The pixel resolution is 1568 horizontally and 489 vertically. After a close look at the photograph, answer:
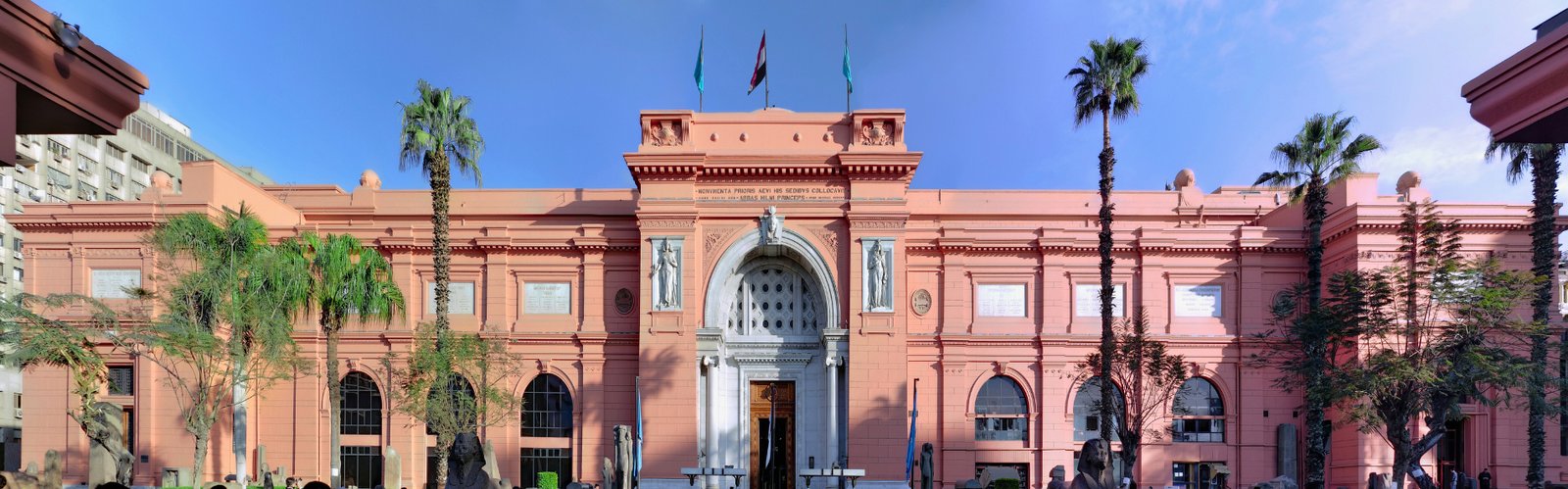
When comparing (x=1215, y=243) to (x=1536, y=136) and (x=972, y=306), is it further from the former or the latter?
(x=1536, y=136)

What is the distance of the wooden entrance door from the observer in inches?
1258

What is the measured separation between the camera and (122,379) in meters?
31.2

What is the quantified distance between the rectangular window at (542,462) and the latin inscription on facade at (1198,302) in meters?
19.9

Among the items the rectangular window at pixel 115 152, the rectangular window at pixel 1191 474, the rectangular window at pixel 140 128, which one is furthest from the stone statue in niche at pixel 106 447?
the rectangular window at pixel 140 128

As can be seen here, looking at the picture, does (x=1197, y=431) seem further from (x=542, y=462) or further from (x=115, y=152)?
(x=115, y=152)

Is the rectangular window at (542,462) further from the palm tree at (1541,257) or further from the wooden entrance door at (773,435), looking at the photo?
the palm tree at (1541,257)

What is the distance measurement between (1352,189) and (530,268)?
26.8 m

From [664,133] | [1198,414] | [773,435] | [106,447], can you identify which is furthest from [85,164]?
[1198,414]

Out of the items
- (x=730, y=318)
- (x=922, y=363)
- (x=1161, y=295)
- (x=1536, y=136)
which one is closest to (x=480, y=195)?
(x=730, y=318)

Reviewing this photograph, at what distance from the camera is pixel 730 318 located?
107 feet

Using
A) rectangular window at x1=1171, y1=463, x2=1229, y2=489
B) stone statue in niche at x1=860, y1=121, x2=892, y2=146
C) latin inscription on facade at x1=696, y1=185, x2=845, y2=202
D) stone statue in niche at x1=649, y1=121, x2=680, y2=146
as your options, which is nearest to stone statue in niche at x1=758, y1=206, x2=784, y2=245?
latin inscription on facade at x1=696, y1=185, x2=845, y2=202

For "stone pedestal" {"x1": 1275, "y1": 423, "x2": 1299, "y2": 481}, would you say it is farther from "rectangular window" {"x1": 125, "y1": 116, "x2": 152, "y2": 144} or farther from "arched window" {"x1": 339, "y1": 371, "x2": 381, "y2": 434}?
"rectangular window" {"x1": 125, "y1": 116, "x2": 152, "y2": 144}

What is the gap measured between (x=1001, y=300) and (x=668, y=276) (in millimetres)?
10630

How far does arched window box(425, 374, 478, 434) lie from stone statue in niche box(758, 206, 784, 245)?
9.62 meters
